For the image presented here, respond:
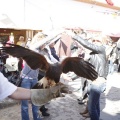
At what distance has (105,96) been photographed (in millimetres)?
7250

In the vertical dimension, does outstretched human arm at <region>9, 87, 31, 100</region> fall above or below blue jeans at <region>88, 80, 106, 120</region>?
above

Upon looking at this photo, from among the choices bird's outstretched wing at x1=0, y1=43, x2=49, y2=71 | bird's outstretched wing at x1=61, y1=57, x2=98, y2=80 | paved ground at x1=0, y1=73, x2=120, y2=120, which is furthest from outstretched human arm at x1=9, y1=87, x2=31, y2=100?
paved ground at x1=0, y1=73, x2=120, y2=120

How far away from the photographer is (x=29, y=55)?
3.42m

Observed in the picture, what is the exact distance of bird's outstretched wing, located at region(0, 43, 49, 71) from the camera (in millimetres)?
3266

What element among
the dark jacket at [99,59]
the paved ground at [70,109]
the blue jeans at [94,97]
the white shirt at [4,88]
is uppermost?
the white shirt at [4,88]

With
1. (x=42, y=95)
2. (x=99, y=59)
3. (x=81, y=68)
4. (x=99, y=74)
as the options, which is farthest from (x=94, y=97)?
(x=42, y=95)

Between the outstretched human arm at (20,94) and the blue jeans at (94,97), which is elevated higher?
the outstretched human arm at (20,94)

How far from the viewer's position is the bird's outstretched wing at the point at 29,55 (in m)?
3.27

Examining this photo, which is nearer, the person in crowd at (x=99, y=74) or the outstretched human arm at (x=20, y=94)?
the outstretched human arm at (x=20, y=94)

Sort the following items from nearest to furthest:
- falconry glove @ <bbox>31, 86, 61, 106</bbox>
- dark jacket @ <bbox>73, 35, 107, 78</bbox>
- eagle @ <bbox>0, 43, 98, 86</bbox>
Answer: falconry glove @ <bbox>31, 86, 61, 106</bbox>
eagle @ <bbox>0, 43, 98, 86</bbox>
dark jacket @ <bbox>73, 35, 107, 78</bbox>

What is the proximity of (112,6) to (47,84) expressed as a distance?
21396 millimetres

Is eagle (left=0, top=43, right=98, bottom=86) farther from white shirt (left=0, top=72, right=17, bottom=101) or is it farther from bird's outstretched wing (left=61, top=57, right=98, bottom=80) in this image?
white shirt (left=0, top=72, right=17, bottom=101)

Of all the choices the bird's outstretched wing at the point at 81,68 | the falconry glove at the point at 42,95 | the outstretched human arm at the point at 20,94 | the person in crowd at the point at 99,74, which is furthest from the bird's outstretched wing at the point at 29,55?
the person in crowd at the point at 99,74

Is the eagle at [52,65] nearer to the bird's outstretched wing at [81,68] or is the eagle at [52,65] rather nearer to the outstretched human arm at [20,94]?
the bird's outstretched wing at [81,68]
